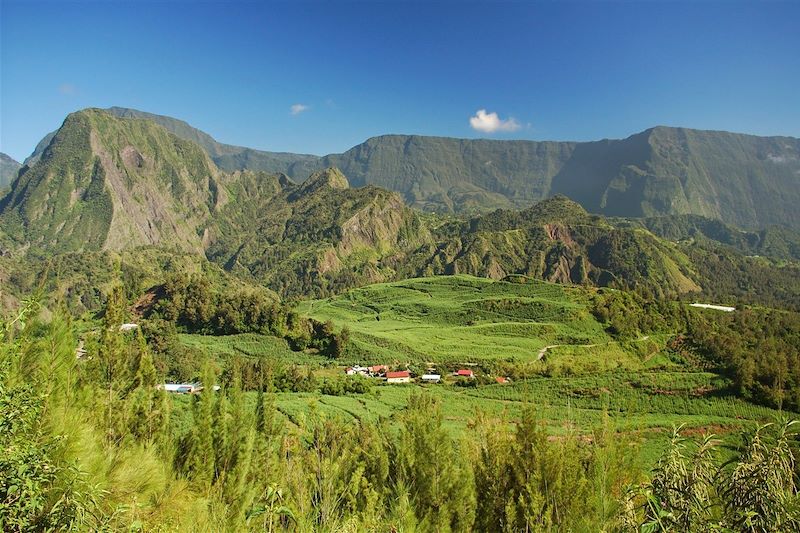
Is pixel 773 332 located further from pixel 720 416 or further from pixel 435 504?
pixel 435 504

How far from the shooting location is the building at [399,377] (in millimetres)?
59438

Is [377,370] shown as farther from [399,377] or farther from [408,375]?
[399,377]

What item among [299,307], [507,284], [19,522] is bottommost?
[299,307]

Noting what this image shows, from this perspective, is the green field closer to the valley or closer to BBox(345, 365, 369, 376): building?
the valley

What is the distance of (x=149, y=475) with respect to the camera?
24.3 feet

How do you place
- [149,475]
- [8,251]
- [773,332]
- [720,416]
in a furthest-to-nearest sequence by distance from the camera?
[8,251] < [773,332] < [720,416] < [149,475]

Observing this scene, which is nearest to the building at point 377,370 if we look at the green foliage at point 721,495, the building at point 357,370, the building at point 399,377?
the building at point 357,370

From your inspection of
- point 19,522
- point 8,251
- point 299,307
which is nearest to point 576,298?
point 299,307

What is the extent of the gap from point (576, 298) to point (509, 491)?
287 ft

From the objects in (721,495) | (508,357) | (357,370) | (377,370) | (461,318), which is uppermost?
(721,495)

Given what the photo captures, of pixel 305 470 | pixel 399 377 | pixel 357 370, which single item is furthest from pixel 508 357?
pixel 305 470

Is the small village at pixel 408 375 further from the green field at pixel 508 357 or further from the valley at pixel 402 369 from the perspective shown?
the green field at pixel 508 357

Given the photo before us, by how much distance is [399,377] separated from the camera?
60344 millimetres

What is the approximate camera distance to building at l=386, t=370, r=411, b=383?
195 feet
